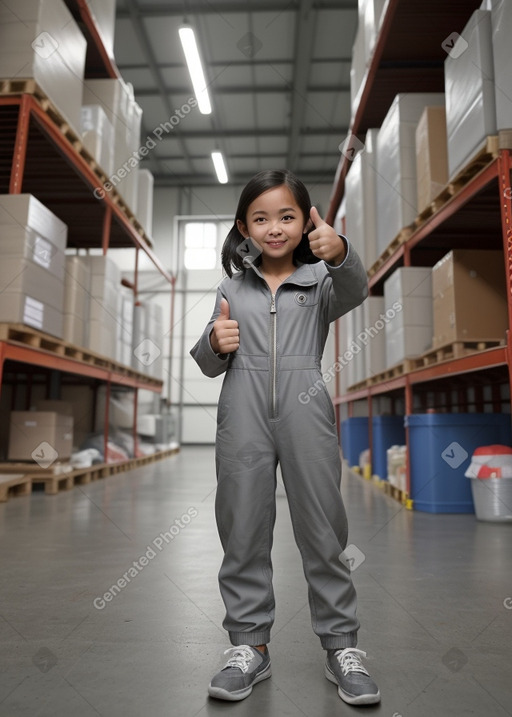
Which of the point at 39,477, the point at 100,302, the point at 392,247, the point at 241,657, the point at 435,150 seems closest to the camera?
the point at 241,657

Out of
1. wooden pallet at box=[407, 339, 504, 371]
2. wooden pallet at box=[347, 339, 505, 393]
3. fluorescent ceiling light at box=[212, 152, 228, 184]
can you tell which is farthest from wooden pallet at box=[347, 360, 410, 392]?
fluorescent ceiling light at box=[212, 152, 228, 184]

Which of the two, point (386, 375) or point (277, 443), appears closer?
point (277, 443)

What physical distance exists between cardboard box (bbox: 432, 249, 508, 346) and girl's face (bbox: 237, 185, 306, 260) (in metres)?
2.73

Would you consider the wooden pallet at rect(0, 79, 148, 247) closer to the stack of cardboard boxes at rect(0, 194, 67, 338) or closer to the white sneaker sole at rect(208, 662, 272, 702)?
the stack of cardboard boxes at rect(0, 194, 67, 338)

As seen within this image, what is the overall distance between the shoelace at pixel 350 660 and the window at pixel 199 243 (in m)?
15.9

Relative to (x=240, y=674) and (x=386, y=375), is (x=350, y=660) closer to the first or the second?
(x=240, y=674)

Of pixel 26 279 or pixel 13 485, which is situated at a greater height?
pixel 26 279

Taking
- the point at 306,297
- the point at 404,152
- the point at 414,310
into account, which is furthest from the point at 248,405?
the point at 404,152

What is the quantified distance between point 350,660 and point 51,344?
4.27m

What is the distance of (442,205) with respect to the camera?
414 centimetres

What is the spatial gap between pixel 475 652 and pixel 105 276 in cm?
561

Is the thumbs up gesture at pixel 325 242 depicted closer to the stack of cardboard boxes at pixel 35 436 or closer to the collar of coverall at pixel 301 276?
the collar of coverall at pixel 301 276

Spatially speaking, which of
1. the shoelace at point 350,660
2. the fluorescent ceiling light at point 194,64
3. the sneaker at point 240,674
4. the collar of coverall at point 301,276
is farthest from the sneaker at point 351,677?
the fluorescent ceiling light at point 194,64

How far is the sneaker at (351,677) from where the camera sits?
1285mm
